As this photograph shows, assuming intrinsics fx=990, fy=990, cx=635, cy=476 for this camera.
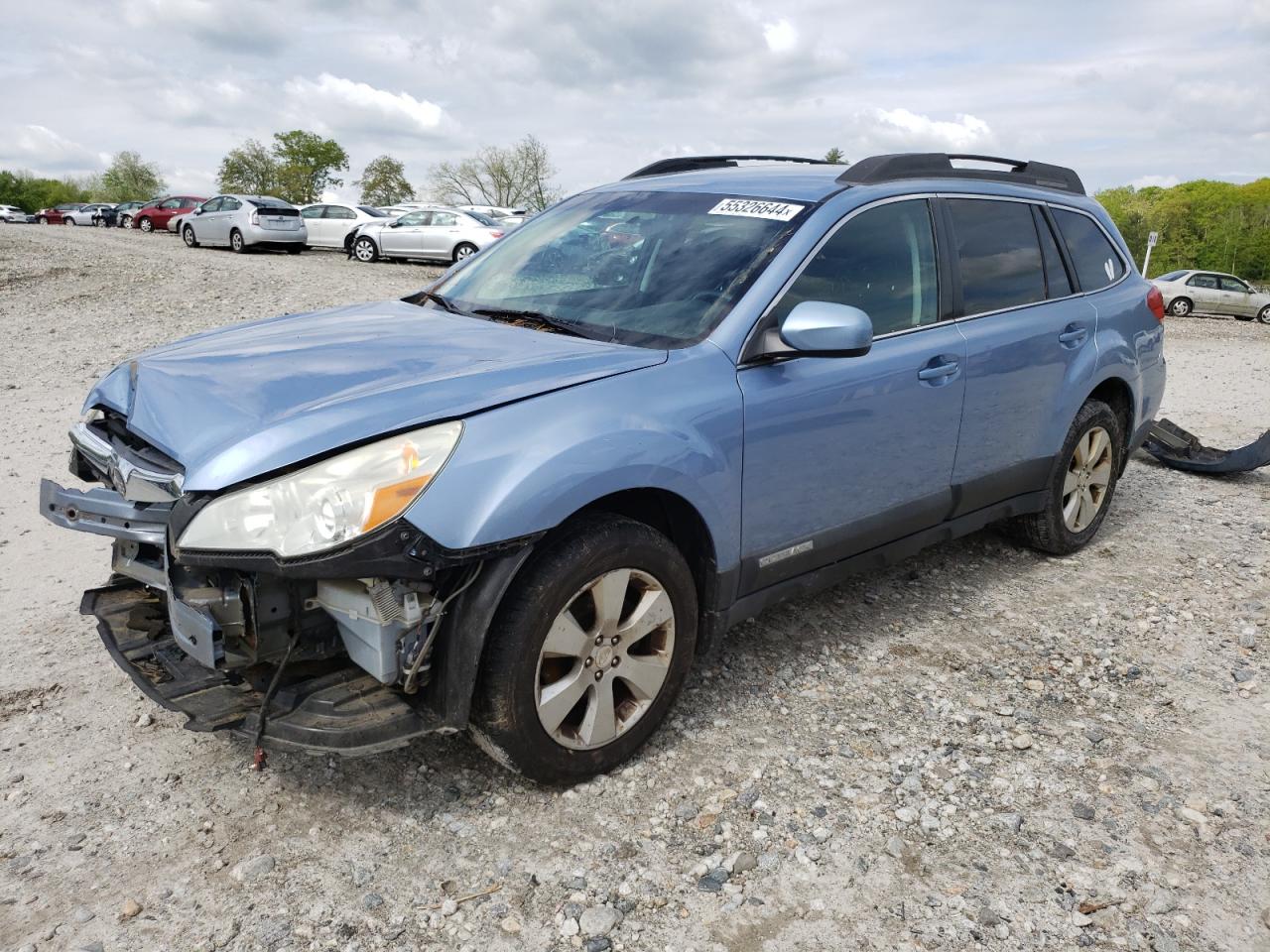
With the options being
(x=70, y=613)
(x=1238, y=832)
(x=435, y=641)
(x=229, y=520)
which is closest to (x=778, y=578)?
(x=435, y=641)

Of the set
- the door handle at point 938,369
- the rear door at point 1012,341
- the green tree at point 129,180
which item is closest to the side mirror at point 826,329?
the door handle at point 938,369

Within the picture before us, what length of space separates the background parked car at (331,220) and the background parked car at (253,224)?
58 cm

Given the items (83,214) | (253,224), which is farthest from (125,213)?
(253,224)

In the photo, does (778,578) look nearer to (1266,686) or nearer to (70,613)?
(1266,686)

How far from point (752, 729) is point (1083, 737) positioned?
1.14 meters

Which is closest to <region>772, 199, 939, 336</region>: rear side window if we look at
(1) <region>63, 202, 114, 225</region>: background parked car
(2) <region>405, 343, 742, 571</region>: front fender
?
(2) <region>405, 343, 742, 571</region>: front fender

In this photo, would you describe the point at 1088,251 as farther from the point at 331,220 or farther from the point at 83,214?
the point at 83,214

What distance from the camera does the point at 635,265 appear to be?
3584mm

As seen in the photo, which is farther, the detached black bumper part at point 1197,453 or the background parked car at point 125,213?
the background parked car at point 125,213

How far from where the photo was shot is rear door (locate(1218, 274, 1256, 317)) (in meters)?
Result: 27.2

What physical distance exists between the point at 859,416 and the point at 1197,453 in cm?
470

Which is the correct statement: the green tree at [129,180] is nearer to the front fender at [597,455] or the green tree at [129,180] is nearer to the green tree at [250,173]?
the green tree at [250,173]

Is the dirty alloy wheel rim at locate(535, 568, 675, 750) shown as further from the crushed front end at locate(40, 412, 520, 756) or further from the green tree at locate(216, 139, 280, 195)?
the green tree at locate(216, 139, 280, 195)

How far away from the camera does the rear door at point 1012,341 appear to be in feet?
13.3
